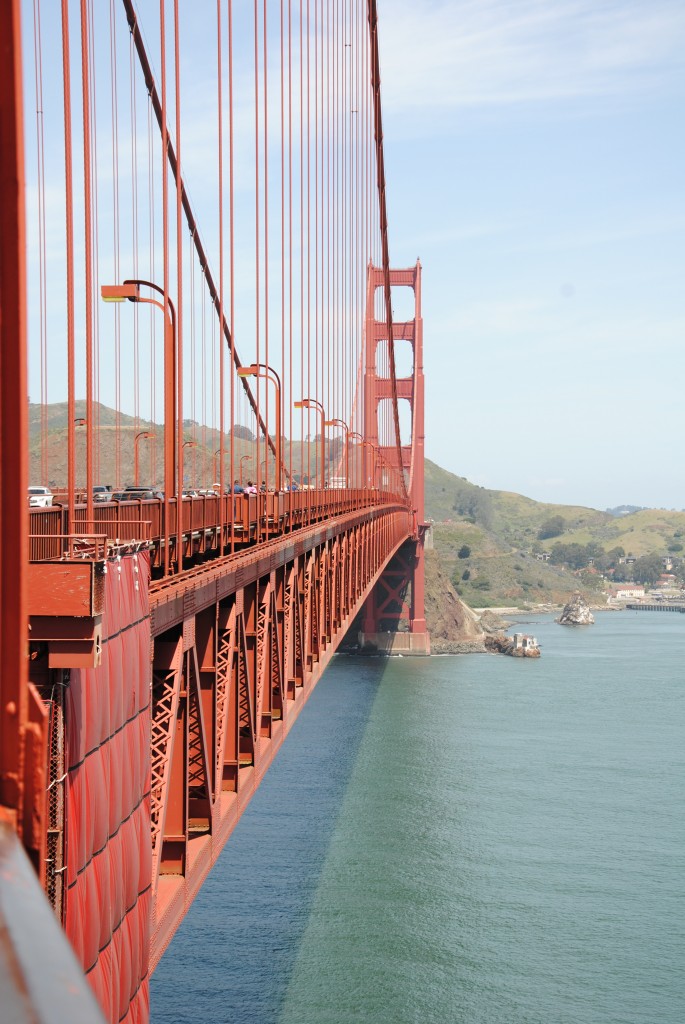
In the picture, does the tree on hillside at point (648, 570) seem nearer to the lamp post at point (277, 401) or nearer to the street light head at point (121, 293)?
the lamp post at point (277, 401)

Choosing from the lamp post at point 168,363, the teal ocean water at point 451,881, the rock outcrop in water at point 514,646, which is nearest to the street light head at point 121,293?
the lamp post at point 168,363

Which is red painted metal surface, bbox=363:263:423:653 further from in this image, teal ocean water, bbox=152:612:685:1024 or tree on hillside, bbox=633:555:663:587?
tree on hillside, bbox=633:555:663:587

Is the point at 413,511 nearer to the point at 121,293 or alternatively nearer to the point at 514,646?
the point at 514,646

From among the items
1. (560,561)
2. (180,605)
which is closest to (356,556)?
(180,605)

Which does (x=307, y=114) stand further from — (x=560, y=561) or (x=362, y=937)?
(x=560, y=561)

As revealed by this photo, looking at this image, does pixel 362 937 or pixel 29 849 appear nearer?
pixel 29 849

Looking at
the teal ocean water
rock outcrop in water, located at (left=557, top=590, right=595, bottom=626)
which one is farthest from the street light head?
rock outcrop in water, located at (left=557, top=590, right=595, bottom=626)

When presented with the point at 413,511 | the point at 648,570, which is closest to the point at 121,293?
the point at 413,511
